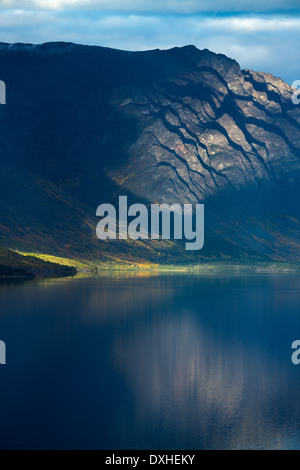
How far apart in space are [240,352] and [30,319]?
1428 inches

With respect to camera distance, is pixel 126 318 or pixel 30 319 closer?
pixel 30 319

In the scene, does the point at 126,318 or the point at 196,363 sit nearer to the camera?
the point at 196,363

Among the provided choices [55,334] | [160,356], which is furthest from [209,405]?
[55,334]

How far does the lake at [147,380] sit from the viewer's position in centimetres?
4469

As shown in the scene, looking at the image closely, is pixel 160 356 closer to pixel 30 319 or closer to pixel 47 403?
pixel 47 403

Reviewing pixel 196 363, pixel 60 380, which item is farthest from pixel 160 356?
pixel 60 380

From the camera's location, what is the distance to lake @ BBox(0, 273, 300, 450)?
44688 millimetres

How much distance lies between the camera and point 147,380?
60031 millimetres

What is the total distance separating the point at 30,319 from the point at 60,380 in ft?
138

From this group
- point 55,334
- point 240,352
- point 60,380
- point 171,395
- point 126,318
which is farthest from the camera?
point 126,318

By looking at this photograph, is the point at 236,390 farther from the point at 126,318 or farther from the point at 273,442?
the point at 126,318

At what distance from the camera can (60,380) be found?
59.0 m
